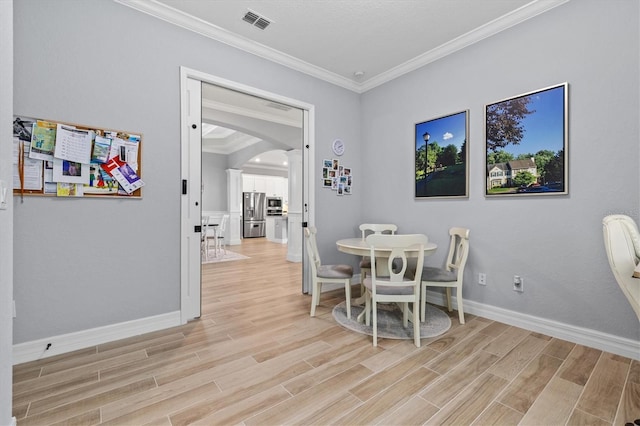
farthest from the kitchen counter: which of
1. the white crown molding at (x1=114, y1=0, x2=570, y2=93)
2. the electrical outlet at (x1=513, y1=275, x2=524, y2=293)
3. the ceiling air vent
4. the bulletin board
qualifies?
the electrical outlet at (x1=513, y1=275, x2=524, y2=293)

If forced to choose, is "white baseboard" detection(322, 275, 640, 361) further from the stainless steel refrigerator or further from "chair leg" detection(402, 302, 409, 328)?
the stainless steel refrigerator

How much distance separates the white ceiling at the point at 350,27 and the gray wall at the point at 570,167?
214mm

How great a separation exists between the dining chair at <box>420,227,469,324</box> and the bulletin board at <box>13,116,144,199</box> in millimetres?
2786

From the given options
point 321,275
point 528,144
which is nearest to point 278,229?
point 321,275

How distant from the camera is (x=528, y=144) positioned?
262 centimetres

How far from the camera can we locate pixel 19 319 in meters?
2.05

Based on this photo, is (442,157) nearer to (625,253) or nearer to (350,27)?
(350,27)

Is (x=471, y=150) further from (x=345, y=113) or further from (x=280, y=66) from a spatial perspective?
(x=280, y=66)

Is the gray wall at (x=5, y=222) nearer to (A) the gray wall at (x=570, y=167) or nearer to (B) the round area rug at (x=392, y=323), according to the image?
(B) the round area rug at (x=392, y=323)

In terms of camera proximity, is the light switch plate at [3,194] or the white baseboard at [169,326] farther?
the white baseboard at [169,326]

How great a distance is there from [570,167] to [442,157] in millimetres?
1166

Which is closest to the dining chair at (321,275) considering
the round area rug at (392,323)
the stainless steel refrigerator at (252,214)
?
the round area rug at (392,323)

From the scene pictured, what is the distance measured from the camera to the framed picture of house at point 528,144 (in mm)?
2445

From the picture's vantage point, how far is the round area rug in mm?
2535
